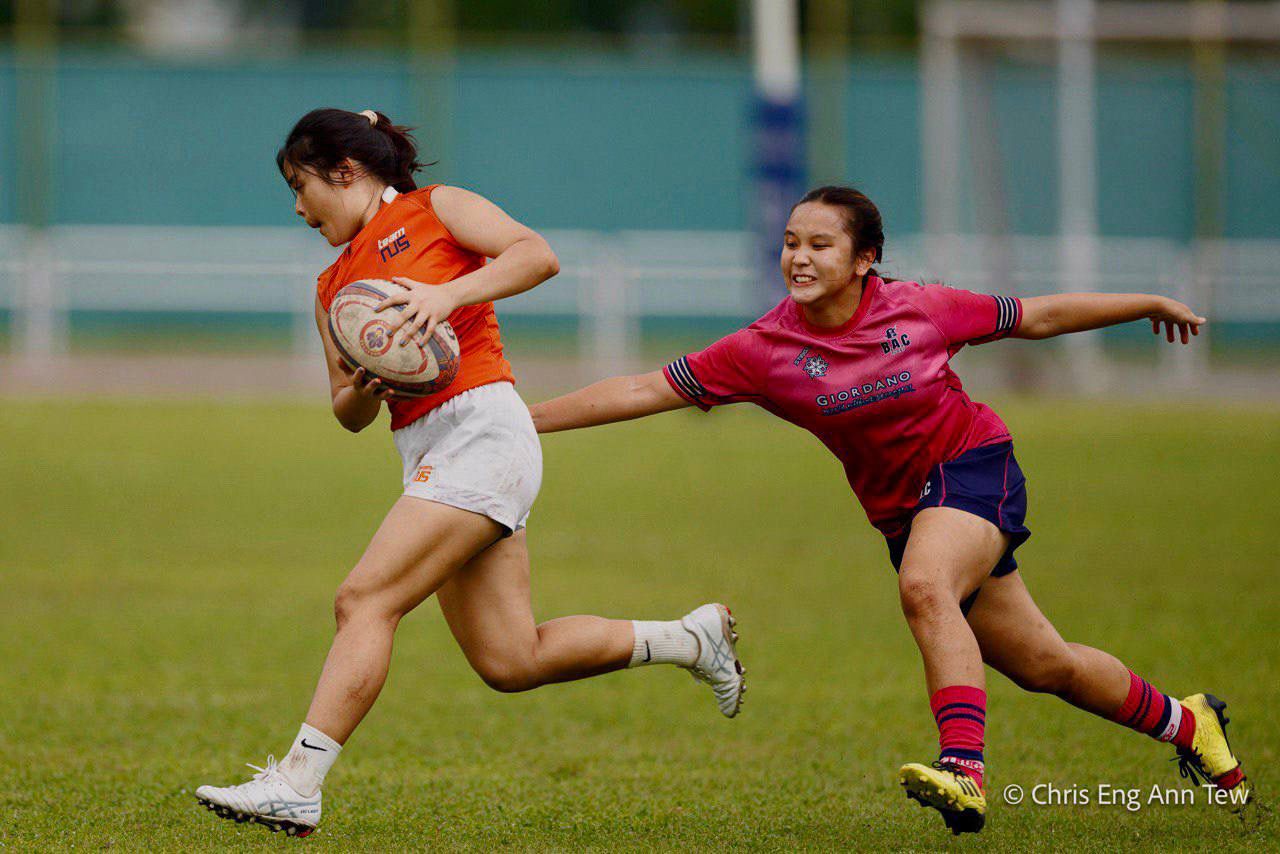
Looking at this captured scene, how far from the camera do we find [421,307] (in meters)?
4.63

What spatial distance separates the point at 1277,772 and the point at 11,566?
23.4 feet

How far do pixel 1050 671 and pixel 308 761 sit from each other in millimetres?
2060

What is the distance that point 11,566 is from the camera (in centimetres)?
1013

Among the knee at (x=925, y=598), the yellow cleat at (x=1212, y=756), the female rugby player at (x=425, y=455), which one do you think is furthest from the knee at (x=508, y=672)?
the yellow cleat at (x=1212, y=756)

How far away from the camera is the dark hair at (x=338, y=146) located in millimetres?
4906

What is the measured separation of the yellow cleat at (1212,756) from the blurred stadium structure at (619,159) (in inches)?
751

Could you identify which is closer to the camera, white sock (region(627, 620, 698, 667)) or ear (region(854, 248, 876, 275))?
ear (region(854, 248, 876, 275))

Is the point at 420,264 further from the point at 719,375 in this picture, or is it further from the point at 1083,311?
the point at 1083,311

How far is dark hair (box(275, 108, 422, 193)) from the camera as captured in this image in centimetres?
491

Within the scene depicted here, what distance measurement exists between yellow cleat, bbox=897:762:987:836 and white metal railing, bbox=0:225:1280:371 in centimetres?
1766

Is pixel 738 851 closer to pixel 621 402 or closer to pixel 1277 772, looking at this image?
pixel 621 402

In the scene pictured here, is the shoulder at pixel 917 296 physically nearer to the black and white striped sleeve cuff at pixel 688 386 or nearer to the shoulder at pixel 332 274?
the black and white striped sleeve cuff at pixel 688 386

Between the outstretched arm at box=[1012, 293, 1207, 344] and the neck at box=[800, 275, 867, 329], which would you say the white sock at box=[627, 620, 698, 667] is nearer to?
the neck at box=[800, 275, 867, 329]

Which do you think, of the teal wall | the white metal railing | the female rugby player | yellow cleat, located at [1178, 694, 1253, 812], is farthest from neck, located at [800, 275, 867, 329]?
the teal wall
